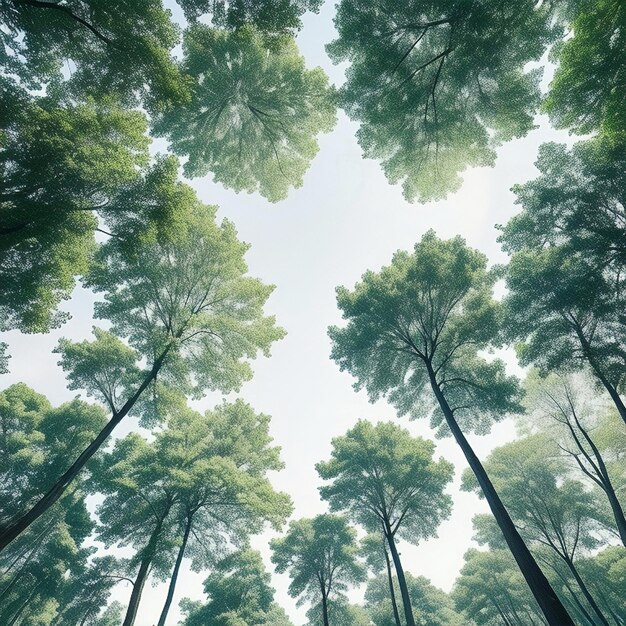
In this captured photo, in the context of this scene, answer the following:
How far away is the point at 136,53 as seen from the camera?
797 cm

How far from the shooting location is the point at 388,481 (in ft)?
55.4

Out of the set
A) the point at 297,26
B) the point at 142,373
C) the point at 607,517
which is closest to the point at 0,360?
the point at 142,373

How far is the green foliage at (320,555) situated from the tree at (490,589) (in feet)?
44.3

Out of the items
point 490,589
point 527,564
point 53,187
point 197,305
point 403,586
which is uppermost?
point 197,305

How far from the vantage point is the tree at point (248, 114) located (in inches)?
439

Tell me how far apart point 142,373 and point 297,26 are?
37.9ft

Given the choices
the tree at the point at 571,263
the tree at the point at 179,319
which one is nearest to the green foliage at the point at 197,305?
the tree at the point at 179,319

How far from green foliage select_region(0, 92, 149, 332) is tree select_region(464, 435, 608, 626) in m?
22.7

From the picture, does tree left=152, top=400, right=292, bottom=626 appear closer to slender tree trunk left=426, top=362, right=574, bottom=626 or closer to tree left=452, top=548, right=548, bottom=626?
slender tree trunk left=426, top=362, right=574, bottom=626

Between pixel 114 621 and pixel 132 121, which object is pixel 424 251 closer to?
pixel 132 121

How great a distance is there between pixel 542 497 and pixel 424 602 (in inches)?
787

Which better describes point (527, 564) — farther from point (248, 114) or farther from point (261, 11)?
point (248, 114)

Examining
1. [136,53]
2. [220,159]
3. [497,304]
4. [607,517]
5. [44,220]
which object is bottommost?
[607,517]

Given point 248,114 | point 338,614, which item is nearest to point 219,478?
point 248,114
